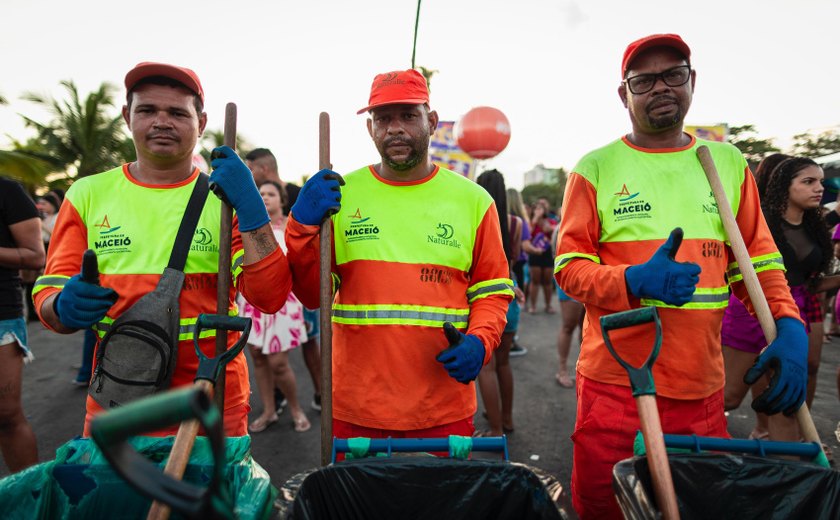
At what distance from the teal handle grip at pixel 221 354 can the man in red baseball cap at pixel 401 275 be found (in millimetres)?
422

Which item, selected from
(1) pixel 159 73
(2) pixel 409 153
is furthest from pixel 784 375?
(1) pixel 159 73

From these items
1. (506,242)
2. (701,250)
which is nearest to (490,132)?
(506,242)

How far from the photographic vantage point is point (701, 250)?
5.61 ft

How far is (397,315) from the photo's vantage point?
5.74ft

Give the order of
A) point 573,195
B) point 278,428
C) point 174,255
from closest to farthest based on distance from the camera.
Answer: point 174,255 → point 573,195 → point 278,428

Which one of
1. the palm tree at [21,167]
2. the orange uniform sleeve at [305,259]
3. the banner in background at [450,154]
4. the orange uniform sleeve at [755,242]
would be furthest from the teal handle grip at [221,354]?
the palm tree at [21,167]

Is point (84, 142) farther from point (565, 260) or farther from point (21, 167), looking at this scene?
point (565, 260)

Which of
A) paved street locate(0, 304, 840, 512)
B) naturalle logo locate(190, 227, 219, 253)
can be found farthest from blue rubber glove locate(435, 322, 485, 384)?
paved street locate(0, 304, 840, 512)

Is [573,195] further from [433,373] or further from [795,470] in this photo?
[795,470]

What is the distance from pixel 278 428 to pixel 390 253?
279 centimetres

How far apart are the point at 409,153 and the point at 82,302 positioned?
1.20m

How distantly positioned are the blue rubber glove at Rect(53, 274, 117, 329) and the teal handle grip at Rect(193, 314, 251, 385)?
306mm

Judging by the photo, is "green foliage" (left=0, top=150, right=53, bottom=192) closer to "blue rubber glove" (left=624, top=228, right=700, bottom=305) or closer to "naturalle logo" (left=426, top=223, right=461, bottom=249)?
"naturalle logo" (left=426, top=223, right=461, bottom=249)

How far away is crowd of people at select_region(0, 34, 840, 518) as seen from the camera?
1588mm
